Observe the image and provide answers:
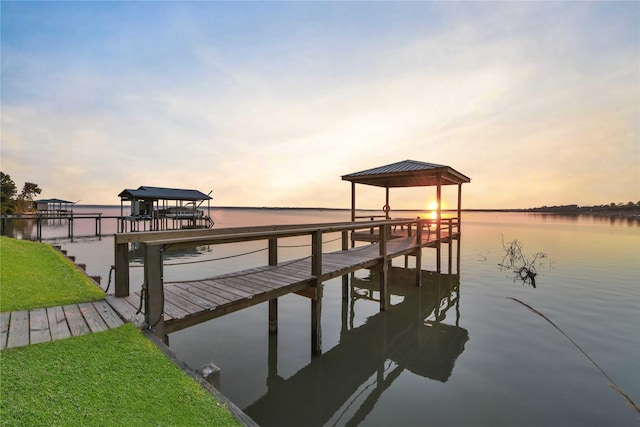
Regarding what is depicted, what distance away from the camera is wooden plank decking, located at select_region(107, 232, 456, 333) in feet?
13.7

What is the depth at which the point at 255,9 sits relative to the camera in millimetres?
10727

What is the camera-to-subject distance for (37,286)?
229 inches

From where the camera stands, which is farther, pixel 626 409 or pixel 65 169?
pixel 65 169

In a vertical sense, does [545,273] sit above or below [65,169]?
below

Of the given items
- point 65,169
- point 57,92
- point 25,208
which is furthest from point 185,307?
point 25,208

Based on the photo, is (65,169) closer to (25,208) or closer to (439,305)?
(439,305)

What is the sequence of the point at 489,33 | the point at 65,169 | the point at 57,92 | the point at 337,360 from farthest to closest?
the point at 65,169
the point at 57,92
the point at 489,33
the point at 337,360

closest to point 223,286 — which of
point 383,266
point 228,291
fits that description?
point 228,291

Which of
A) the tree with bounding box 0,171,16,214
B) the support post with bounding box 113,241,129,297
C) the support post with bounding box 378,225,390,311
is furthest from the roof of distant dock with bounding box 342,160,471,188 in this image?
the tree with bounding box 0,171,16,214

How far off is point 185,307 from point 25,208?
60659 mm

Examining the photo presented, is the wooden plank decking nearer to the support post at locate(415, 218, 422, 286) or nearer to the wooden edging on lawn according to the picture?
the wooden edging on lawn

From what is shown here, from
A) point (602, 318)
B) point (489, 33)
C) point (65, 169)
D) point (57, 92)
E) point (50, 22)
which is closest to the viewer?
point (602, 318)

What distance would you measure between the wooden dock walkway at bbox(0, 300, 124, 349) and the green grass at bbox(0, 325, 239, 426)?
0.26 m

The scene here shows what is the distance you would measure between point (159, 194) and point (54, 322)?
1193 inches
